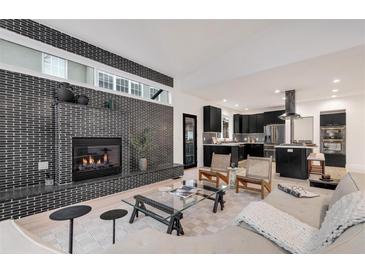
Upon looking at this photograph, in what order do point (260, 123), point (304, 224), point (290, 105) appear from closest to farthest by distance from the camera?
point (304, 224) < point (290, 105) < point (260, 123)

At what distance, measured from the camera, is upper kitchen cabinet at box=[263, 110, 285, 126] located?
313 inches

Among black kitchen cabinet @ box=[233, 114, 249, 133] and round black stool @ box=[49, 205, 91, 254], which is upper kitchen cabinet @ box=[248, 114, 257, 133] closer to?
black kitchen cabinet @ box=[233, 114, 249, 133]

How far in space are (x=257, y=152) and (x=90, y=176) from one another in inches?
296

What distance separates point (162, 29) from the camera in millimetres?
3352

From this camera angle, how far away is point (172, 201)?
2.28 m

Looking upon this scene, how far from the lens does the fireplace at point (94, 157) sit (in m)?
3.25

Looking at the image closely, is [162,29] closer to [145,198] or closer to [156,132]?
[156,132]

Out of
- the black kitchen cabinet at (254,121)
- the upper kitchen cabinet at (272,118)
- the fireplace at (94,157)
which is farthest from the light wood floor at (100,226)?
the black kitchen cabinet at (254,121)

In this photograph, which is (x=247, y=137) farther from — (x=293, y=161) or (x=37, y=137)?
(x=37, y=137)

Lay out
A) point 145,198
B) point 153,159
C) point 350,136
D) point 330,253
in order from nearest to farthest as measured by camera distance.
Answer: point 330,253
point 145,198
point 153,159
point 350,136

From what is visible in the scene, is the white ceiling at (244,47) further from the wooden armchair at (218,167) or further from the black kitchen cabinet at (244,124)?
the black kitchen cabinet at (244,124)

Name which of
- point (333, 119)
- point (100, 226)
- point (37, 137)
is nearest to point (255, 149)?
point (333, 119)

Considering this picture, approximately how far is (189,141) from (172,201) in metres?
4.32

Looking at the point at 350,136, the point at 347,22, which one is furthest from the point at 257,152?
the point at 347,22
